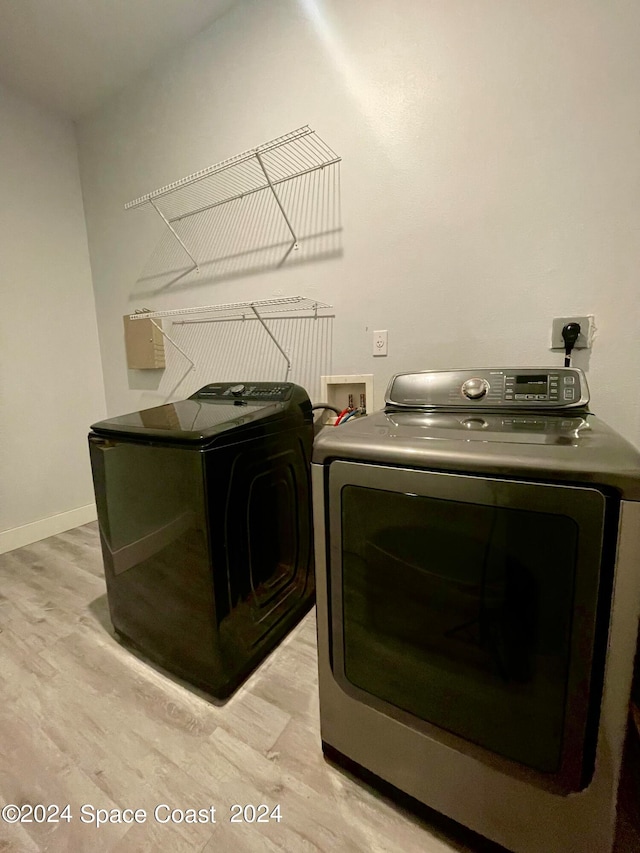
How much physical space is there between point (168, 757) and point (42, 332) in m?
2.55

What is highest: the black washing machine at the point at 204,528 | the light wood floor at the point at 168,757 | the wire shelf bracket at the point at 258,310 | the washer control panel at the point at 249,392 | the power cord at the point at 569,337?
the wire shelf bracket at the point at 258,310

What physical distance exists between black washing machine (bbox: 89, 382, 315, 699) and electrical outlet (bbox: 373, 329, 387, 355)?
42 cm

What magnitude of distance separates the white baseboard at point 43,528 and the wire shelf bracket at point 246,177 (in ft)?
6.37

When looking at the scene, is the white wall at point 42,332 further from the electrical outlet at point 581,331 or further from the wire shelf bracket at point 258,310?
the electrical outlet at point 581,331

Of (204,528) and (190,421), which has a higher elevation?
(190,421)

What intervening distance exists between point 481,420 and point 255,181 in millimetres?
1648

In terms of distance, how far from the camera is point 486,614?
64cm

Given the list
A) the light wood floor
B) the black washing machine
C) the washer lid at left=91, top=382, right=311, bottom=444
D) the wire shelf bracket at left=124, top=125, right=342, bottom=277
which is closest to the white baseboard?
the light wood floor

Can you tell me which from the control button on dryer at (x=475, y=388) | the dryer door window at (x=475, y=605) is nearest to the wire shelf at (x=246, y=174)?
the control button on dryer at (x=475, y=388)

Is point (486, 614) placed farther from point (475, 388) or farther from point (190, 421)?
point (190, 421)

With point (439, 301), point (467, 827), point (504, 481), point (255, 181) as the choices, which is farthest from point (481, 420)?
point (255, 181)

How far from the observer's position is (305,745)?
3.18 feet

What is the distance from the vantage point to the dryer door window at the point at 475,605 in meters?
0.57

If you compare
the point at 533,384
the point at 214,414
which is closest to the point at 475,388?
the point at 533,384
